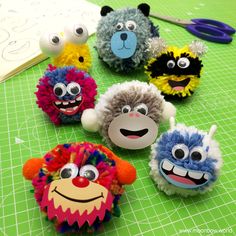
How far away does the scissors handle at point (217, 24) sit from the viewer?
0.97 metres

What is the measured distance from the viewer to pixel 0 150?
563 mm

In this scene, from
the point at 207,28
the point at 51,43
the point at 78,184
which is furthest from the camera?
the point at 207,28

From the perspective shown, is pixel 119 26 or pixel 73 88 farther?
pixel 119 26

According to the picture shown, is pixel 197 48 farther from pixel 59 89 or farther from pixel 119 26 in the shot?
pixel 59 89

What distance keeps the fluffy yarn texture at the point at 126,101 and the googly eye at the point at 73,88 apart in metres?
0.07

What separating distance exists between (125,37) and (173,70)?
0.15 meters

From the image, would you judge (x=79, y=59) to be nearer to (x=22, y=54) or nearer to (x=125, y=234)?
(x=22, y=54)

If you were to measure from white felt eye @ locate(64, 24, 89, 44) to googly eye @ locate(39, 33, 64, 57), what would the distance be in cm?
3

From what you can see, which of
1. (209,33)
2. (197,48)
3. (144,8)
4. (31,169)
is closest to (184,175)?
(31,169)

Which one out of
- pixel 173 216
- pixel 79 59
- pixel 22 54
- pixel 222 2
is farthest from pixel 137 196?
pixel 222 2

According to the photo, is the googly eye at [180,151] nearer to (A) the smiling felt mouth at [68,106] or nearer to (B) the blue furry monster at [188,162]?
(B) the blue furry monster at [188,162]

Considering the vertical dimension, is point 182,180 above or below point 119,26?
below

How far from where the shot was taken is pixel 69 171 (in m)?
0.43

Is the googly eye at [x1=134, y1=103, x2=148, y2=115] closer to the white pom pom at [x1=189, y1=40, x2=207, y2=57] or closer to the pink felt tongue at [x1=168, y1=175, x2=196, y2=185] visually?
the pink felt tongue at [x1=168, y1=175, x2=196, y2=185]
